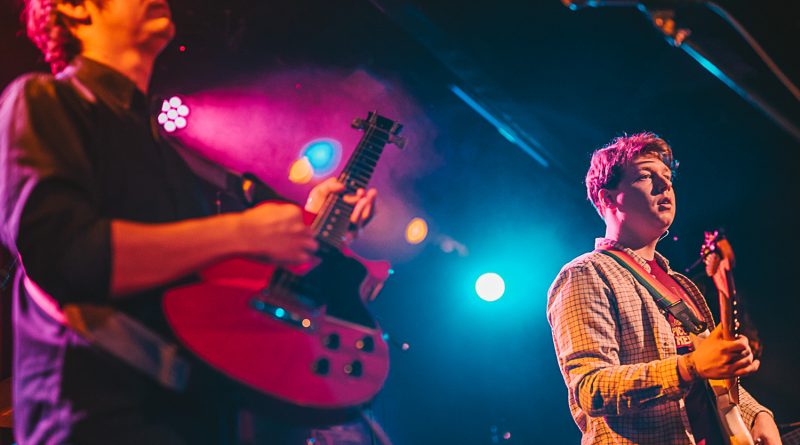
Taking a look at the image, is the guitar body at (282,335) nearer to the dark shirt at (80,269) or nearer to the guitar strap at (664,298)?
the dark shirt at (80,269)

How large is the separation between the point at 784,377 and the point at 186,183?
4683 millimetres

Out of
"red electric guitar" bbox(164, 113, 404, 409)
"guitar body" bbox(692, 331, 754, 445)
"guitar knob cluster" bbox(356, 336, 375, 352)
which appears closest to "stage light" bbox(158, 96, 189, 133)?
"red electric guitar" bbox(164, 113, 404, 409)

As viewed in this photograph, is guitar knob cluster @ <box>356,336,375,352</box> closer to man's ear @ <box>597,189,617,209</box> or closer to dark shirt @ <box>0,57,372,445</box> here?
dark shirt @ <box>0,57,372,445</box>

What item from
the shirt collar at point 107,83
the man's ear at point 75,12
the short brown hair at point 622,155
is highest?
the short brown hair at point 622,155

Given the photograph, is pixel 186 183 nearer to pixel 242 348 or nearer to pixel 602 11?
pixel 242 348

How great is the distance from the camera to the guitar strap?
301cm

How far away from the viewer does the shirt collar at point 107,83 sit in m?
1.80

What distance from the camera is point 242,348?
4.93 ft

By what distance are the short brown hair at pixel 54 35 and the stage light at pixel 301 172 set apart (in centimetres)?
351

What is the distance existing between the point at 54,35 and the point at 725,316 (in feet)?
9.70

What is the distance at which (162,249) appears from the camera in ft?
4.77

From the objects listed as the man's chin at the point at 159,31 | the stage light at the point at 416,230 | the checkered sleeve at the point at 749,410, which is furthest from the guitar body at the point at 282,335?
the stage light at the point at 416,230

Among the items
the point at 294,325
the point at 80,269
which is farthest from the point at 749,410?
the point at 80,269

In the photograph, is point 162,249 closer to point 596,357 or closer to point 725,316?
point 596,357
